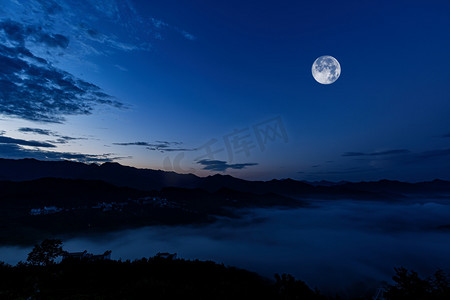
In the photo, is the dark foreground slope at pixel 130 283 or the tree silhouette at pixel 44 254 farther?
the tree silhouette at pixel 44 254

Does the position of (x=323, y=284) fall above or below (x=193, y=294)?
below

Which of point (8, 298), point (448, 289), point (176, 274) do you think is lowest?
point (176, 274)

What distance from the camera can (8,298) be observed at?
90.9 ft

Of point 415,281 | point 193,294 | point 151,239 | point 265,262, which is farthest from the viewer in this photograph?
point 151,239

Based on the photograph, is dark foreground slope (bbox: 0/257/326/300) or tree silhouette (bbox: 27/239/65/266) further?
tree silhouette (bbox: 27/239/65/266)

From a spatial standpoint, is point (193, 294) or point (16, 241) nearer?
point (193, 294)

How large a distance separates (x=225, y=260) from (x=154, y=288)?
129m

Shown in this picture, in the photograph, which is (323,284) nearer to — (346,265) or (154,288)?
(346,265)

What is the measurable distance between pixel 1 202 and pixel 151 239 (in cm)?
15942

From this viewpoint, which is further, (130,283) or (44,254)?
(44,254)

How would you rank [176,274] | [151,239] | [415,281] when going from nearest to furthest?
[415,281] → [176,274] → [151,239]

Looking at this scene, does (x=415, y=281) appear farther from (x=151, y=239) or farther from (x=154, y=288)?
(x=151, y=239)

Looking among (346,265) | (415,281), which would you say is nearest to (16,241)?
(415,281)

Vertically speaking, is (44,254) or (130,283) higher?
(130,283)
